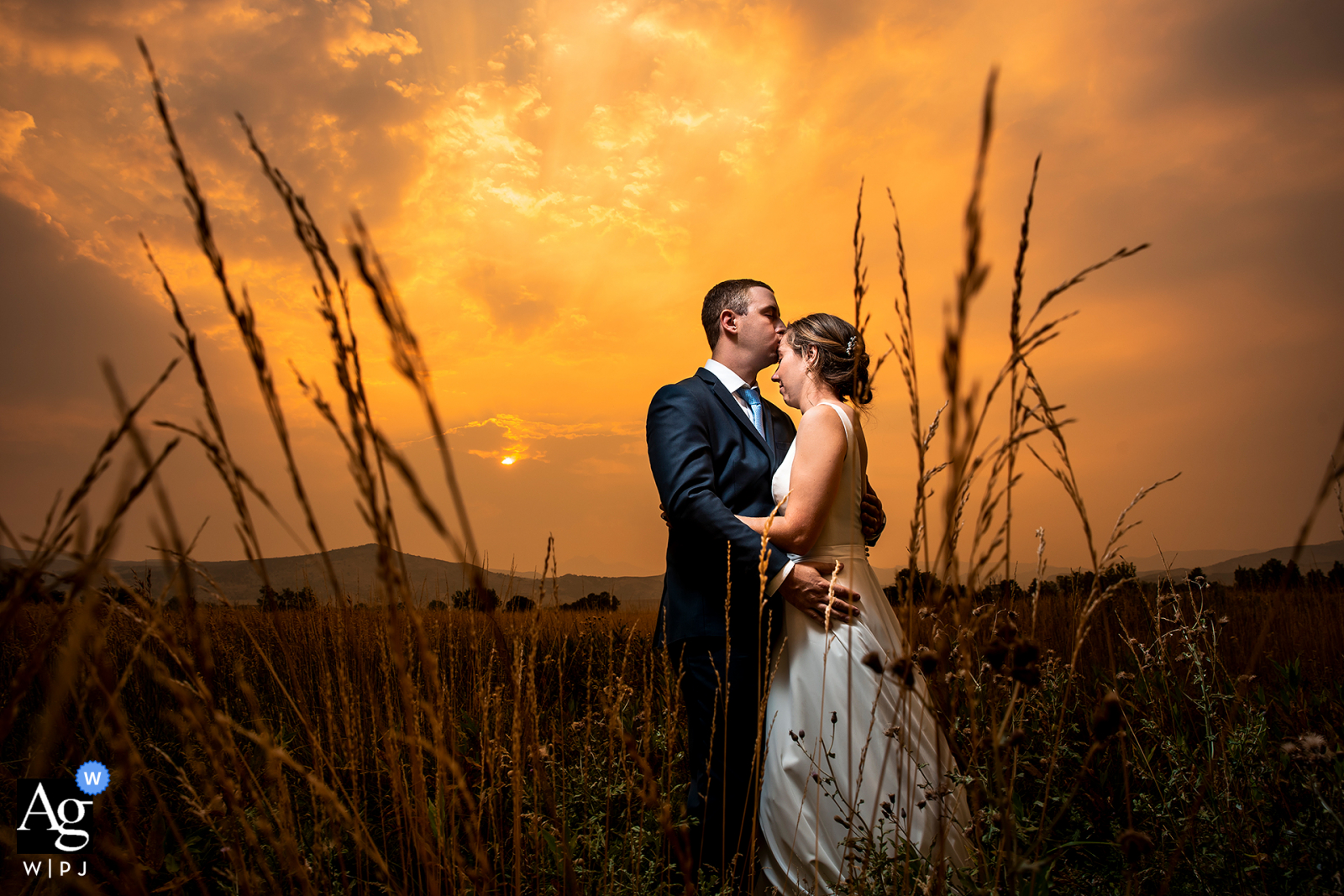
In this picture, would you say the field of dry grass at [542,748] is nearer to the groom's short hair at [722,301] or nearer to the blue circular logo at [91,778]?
the blue circular logo at [91,778]

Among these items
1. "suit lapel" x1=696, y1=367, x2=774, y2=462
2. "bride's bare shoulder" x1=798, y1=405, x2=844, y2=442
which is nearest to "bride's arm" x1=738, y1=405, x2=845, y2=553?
"bride's bare shoulder" x1=798, y1=405, x2=844, y2=442

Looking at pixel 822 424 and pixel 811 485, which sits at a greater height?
pixel 822 424

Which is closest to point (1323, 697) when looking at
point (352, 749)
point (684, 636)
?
point (684, 636)

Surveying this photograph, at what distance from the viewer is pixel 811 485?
94.0 inches

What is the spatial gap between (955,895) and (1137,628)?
5.40 meters

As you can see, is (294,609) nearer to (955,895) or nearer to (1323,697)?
→ (955,895)

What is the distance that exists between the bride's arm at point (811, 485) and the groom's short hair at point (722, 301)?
97cm

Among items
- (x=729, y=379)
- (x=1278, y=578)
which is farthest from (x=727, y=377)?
(x=1278, y=578)

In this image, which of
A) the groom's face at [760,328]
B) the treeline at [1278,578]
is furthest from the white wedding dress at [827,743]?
the treeline at [1278,578]

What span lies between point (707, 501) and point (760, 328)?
108 centimetres

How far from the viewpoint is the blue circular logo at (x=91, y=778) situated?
4.09 ft

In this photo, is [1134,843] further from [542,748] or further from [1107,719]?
[542,748]

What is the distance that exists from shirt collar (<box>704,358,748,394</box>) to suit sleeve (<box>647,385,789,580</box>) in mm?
365

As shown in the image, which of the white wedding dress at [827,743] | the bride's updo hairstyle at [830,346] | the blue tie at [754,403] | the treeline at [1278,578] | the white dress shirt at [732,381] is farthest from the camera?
the treeline at [1278,578]
